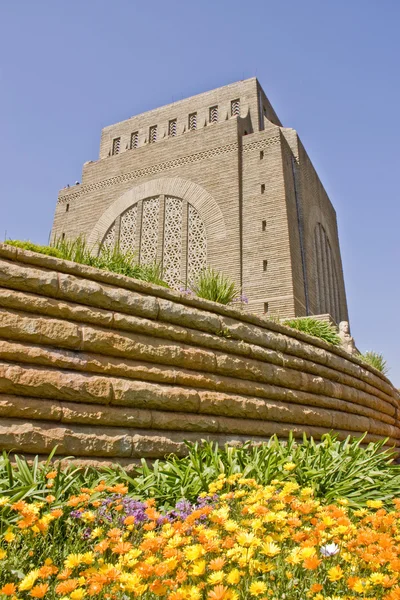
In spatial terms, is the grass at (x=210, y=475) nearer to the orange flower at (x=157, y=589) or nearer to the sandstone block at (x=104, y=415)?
the sandstone block at (x=104, y=415)

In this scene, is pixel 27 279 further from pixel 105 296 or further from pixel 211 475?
pixel 211 475

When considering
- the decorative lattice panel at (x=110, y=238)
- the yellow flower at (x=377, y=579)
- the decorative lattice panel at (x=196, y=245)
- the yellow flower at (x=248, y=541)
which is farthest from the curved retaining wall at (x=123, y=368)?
the decorative lattice panel at (x=110, y=238)

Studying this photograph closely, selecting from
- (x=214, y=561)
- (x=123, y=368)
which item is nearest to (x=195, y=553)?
(x=214, y=561)

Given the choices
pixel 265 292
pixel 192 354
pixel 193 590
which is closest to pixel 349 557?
pixel 193 590

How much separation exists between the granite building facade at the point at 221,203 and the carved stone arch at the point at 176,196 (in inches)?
1.5

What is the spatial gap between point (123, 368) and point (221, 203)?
39.2ft

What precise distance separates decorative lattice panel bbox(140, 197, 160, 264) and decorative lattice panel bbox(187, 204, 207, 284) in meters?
1.37

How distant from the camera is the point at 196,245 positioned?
15.9 metres

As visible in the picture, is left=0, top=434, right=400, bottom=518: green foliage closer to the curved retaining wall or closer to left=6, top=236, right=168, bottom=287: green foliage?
the curved retaining wall

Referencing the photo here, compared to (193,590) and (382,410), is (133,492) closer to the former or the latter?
(193,590)

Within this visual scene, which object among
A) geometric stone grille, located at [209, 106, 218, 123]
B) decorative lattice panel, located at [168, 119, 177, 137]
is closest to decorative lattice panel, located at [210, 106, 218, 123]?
geometric stone grille, located at [209, 106, 218, 123]

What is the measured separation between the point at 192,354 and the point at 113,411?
1154 mm

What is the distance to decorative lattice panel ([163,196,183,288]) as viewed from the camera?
52.4ft

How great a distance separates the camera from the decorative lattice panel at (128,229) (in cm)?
1712
